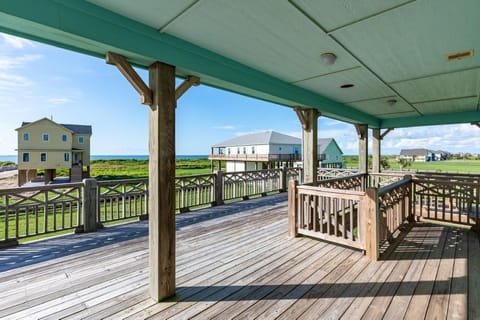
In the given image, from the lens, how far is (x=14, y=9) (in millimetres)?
1463

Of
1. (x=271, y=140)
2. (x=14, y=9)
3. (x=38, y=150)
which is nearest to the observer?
(x=14, y=9)

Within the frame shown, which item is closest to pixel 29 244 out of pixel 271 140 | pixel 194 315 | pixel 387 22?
pixel 194 315

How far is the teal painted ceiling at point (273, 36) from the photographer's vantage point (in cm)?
176

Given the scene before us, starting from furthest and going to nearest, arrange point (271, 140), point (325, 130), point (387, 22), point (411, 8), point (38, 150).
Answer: point (325, 130)
point (271, 140)
point (38, 150)
point (387, 22)
point (411, 8)

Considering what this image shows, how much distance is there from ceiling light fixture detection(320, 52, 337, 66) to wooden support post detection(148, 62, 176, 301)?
5.89ft

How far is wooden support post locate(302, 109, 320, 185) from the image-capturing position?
479cm

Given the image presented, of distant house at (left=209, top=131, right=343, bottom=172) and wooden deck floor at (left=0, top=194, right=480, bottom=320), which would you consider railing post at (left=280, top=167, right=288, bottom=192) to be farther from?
distant house at (left=209, top=131, right=343, bottom=172)

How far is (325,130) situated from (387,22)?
44316mm

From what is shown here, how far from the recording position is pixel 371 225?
10.9 feet

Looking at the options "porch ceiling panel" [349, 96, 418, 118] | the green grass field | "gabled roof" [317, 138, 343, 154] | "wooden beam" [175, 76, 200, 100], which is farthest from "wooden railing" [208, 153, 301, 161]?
"wooden beam" [175, 76, 200, 100]

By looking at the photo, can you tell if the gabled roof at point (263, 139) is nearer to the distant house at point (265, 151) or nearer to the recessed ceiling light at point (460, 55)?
the distant house at point (265, 151)

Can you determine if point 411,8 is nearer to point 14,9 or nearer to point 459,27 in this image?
point 459,27

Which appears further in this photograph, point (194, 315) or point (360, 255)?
point (360, 255)

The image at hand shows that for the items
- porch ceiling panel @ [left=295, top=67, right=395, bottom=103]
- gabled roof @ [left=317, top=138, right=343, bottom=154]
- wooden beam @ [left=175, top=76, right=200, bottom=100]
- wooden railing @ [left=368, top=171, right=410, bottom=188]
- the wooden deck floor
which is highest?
gabled roof @ [left=317, top=138, right=343, bottom=154]
